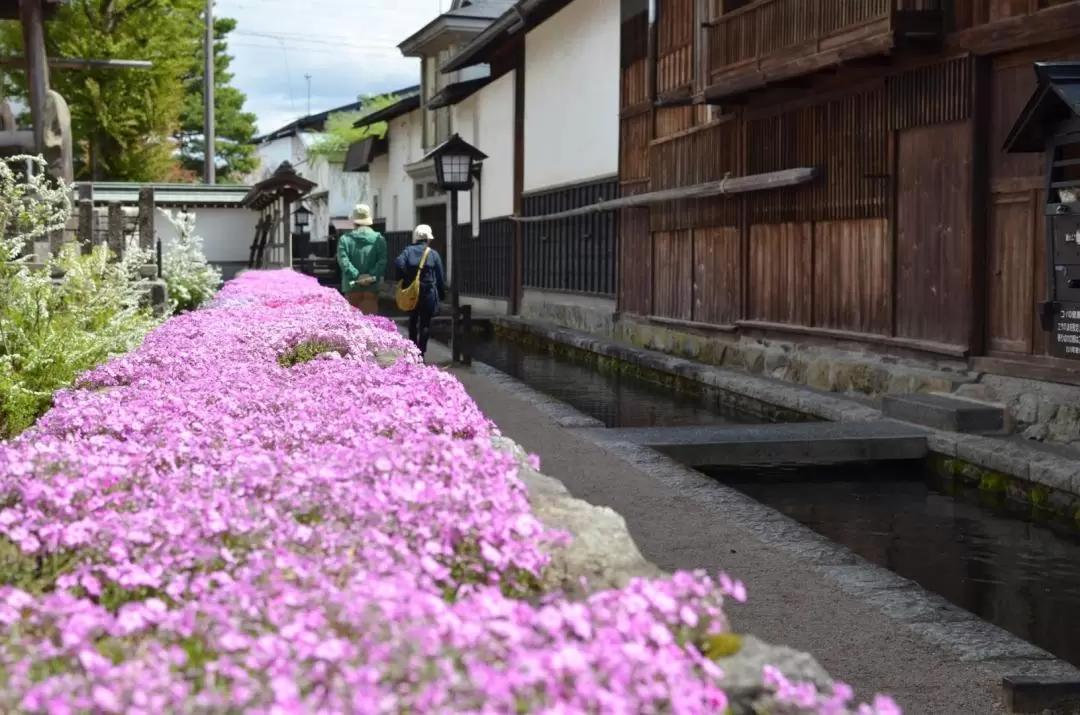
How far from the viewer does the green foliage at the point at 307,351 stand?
870 cm

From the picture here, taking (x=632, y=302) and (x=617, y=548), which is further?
(x=632, y=302)

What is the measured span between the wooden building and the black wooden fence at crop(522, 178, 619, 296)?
309 cm

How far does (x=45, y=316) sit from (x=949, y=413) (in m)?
6.63

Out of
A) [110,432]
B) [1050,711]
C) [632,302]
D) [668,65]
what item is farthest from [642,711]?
[632,302]

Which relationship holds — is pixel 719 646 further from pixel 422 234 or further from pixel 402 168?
pixel 402 168

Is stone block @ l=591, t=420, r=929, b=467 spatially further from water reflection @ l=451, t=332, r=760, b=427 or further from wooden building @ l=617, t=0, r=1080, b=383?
water reflection @ l=451, t=332, r=760, b=427

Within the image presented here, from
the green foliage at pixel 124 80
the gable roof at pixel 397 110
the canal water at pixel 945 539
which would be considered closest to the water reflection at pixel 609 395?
the canal water at pixel 945 539

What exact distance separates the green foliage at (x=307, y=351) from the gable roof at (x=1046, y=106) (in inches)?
192

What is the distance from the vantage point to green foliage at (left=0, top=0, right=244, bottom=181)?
130ft

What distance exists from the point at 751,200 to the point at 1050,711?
1234 centimetres

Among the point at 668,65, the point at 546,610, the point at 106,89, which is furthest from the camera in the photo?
the point at 106,89

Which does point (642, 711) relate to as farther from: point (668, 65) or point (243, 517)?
point (668, 65)

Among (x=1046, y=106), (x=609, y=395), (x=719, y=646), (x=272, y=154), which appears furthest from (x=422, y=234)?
(x=272, y=154)

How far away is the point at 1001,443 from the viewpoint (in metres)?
9.82
